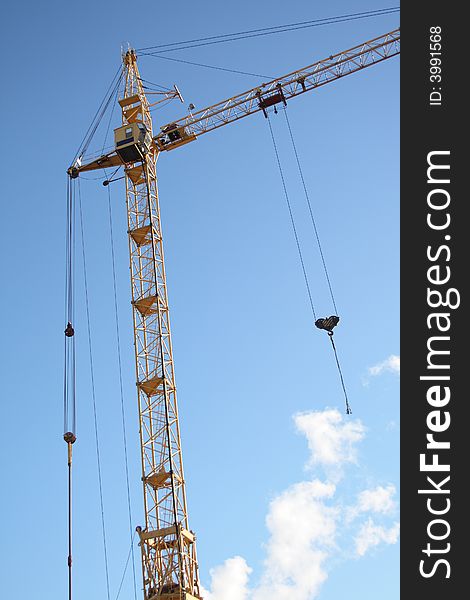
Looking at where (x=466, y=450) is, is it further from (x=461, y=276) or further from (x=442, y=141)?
(x=442, y=141)

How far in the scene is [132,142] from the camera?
1839 inches

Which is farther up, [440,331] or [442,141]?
[442,141]

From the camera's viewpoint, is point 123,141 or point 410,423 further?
point 123,141

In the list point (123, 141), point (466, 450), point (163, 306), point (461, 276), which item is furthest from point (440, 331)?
point (123, 141)

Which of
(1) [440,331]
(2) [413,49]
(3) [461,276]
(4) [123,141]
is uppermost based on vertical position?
(4) [123,141]

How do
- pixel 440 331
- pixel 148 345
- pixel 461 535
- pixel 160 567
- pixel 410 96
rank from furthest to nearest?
pixel 148 345 < pixel 160 567 < pixel 410 96 < pixel 440 331 < pixel 461 535

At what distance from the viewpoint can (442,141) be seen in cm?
1972

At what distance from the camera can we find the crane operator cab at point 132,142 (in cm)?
4675

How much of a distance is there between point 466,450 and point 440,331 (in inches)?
110

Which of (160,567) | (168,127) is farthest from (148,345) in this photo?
(168,127)

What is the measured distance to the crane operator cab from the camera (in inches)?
1841

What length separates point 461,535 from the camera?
1742 cm

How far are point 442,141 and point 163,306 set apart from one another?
85.1 ft

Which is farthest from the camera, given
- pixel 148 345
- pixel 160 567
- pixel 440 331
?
pixel 148 345
